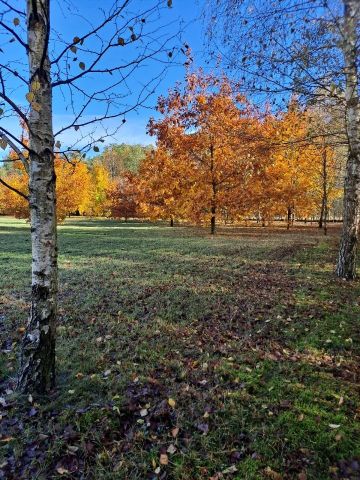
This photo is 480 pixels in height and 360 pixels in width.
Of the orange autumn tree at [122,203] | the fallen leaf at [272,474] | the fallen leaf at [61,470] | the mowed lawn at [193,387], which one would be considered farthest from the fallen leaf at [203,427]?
the orange autumn tree at [122,203]

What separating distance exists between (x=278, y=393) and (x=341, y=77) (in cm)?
543

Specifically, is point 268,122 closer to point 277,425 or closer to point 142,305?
point 142,305

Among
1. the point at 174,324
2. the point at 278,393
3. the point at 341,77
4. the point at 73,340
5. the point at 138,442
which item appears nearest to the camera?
the point at 138,442

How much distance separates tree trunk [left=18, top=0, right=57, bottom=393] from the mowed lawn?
0.40 m

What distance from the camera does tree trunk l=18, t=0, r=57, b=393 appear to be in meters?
2.98

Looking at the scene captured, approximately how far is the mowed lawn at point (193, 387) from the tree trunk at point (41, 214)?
395mm

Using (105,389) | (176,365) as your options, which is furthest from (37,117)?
(176,365)

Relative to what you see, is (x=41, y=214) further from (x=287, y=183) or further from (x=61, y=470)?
(x=287, y=183)

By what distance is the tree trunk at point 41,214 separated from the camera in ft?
9.77

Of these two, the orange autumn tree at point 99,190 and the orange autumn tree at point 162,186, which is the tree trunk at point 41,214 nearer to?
the orange autumn tree at point 162,186

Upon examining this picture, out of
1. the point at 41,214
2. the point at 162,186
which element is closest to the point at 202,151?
the point at 162,186

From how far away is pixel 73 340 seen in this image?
464 cm

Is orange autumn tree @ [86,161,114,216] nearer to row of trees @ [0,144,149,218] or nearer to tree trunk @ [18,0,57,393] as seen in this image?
row of trees @ [0,144,149,218]

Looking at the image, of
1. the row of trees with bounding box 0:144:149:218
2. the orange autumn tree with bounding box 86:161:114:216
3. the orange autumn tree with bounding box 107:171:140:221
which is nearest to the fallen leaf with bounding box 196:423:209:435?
the row of trees with bounding box 0:144:149:218
